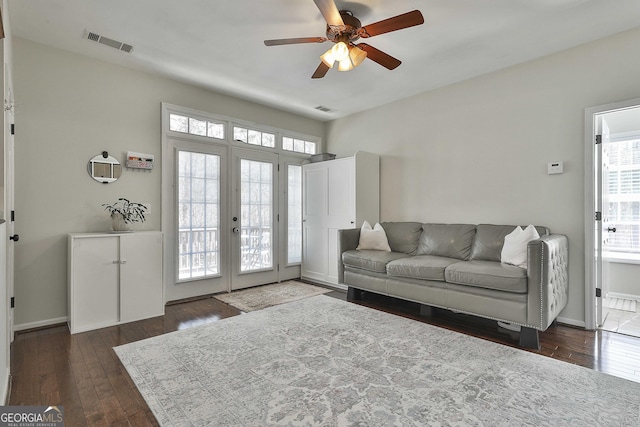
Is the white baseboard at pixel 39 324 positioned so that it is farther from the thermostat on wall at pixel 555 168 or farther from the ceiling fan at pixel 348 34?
the thermostat on wall at pixel 555 168

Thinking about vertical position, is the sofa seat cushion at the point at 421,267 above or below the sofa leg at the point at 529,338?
above

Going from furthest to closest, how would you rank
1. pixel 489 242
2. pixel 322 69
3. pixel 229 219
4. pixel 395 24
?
pixel 229 219 → pixel 489 242 → pixel 322 69 → pixel 395 24

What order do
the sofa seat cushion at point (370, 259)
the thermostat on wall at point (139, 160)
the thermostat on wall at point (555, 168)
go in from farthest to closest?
the sofa seat cushion at point (370, 259) → the thermostat on wall at point (139, 160) → the thermostat on wall at point (555, 168)

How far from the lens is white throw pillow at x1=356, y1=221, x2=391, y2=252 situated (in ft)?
13.9

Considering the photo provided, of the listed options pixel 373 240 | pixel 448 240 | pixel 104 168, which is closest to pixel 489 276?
pixel 448 240

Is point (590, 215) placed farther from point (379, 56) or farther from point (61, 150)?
point (61, 150)

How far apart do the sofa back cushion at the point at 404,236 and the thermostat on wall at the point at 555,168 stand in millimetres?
1547

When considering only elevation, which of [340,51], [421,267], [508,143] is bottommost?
[421,267]

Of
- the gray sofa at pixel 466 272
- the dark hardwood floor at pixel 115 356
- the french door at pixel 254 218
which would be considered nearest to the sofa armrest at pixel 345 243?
the gray sofa at pixel 466 272

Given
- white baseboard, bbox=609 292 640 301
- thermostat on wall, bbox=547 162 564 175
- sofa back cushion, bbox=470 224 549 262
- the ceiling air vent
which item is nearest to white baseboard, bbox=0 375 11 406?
the ceiling air vent

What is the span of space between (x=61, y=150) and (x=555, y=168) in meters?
5.04

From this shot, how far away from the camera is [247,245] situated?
4.66m

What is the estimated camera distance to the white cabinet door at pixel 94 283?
Result: 2.98 metres

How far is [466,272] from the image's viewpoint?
2.96 metres
